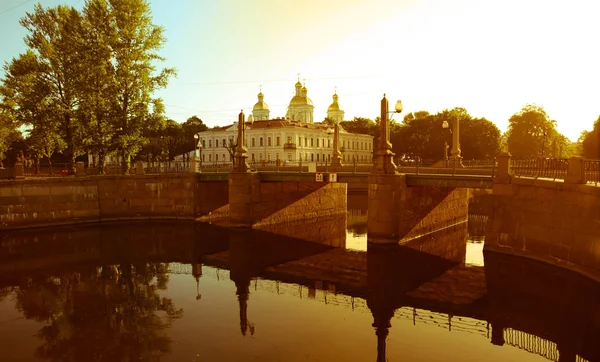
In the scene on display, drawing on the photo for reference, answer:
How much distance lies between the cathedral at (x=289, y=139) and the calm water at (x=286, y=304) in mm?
56510

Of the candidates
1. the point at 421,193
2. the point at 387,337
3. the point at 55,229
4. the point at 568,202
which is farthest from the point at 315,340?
the point at 55,229

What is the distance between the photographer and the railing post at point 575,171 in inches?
688

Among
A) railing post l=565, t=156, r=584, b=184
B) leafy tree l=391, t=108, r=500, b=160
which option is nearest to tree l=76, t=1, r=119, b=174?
railing post l=565, t=156, r=584, b=184

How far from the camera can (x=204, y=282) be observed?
18797 mm

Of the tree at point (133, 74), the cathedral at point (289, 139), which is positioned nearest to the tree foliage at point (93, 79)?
the tree at point (133, 74)

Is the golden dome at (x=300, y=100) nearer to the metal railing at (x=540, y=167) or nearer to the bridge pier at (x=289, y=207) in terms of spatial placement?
the bridge pier at (x=289, y=207)

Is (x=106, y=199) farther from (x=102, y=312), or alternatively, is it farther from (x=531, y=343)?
(x=531, y=343)

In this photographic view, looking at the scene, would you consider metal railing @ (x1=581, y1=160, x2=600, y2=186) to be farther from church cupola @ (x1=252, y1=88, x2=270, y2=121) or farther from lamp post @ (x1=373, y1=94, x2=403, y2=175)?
church cupola @ (x1=252, y1=88, x2=270, y2=121)

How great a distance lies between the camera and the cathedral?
87312 millimetres

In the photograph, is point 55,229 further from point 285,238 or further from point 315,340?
point 315,340

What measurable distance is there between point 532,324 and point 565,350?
1.88 metres

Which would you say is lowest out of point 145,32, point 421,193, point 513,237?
point 513,237

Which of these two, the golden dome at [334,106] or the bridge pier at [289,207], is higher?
the golden dome at [334,106]

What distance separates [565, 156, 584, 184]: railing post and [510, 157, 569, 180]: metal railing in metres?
1.35
